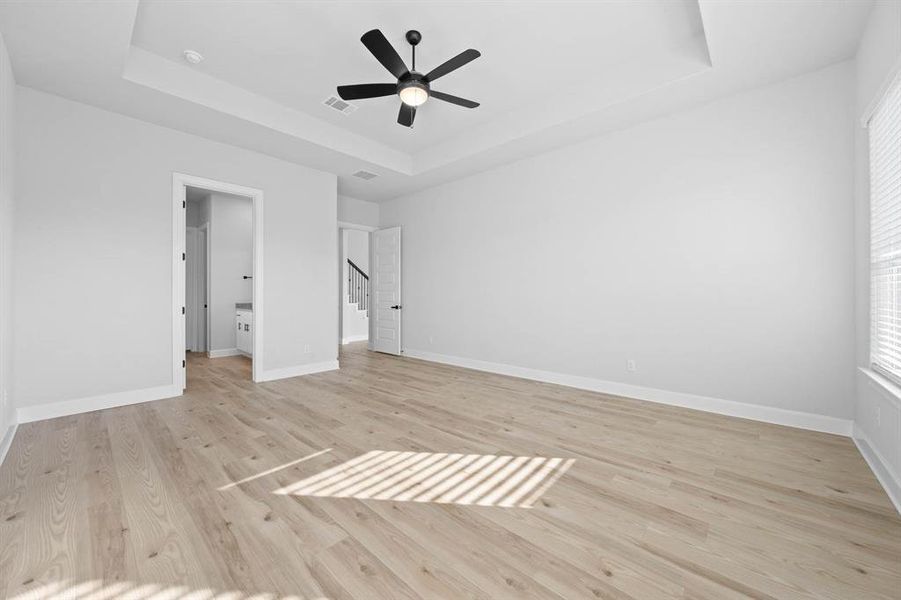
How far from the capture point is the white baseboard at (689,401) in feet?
10.4

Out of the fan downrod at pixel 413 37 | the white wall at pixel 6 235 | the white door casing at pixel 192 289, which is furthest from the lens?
the white door casing at pixel 192 289

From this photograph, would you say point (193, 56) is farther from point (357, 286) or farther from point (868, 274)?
point (357, 286)

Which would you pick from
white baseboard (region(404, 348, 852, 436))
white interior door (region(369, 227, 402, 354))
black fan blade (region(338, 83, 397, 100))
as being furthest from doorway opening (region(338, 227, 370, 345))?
black fan blade (region(338, 83, 397, 100))

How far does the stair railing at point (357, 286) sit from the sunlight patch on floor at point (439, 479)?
7154 mm

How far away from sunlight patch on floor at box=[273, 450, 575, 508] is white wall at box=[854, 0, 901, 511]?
1.81 m

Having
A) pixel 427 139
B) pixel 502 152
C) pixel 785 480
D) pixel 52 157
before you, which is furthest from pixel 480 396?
pixel 52 157

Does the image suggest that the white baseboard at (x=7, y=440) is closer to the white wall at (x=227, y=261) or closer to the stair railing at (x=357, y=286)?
the white wall at (x=227, y=261)

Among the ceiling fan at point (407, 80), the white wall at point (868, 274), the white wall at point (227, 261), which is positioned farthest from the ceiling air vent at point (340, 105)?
the white wall at point (868, 274)

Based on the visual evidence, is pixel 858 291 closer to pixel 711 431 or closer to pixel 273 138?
pixel 711 431

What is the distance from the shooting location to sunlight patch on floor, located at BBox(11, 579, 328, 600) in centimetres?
142

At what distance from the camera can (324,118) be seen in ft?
14.9

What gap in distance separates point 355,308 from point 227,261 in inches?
119

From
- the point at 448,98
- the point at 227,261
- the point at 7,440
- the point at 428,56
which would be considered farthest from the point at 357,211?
the point at 7,440

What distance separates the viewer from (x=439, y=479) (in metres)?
2.37
